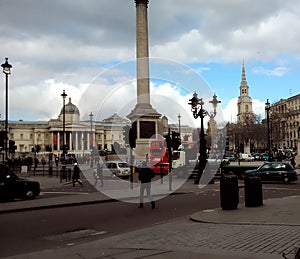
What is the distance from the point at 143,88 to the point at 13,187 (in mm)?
45285

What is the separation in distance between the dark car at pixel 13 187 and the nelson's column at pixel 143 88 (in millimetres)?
40343

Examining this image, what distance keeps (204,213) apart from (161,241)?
192 inches

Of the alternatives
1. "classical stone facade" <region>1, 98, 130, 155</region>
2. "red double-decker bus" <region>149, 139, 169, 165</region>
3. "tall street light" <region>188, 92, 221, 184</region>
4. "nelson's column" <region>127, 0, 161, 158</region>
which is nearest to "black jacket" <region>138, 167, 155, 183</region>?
"tall street light" <region>188, 92, 221, 184</region>

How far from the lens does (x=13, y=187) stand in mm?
20391

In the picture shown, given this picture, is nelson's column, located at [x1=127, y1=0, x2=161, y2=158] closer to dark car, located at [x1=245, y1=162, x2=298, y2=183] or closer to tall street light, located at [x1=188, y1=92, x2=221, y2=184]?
tall street light, located at [x1=188, y1=92, x2=221, y2=184]

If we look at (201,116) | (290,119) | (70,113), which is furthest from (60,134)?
(201,116)

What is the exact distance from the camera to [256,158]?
83.0 metres

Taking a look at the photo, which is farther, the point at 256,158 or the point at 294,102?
the point at 294,102

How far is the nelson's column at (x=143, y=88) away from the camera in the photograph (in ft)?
204

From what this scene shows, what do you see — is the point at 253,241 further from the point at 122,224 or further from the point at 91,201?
the point at 91,201

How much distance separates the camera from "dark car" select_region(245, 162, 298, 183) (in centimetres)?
3003

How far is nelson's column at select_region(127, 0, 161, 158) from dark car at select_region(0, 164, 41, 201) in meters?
40.3

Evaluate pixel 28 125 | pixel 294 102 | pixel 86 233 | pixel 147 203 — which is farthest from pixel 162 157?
pixel 28 125

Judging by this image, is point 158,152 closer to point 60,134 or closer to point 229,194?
point 229,194
